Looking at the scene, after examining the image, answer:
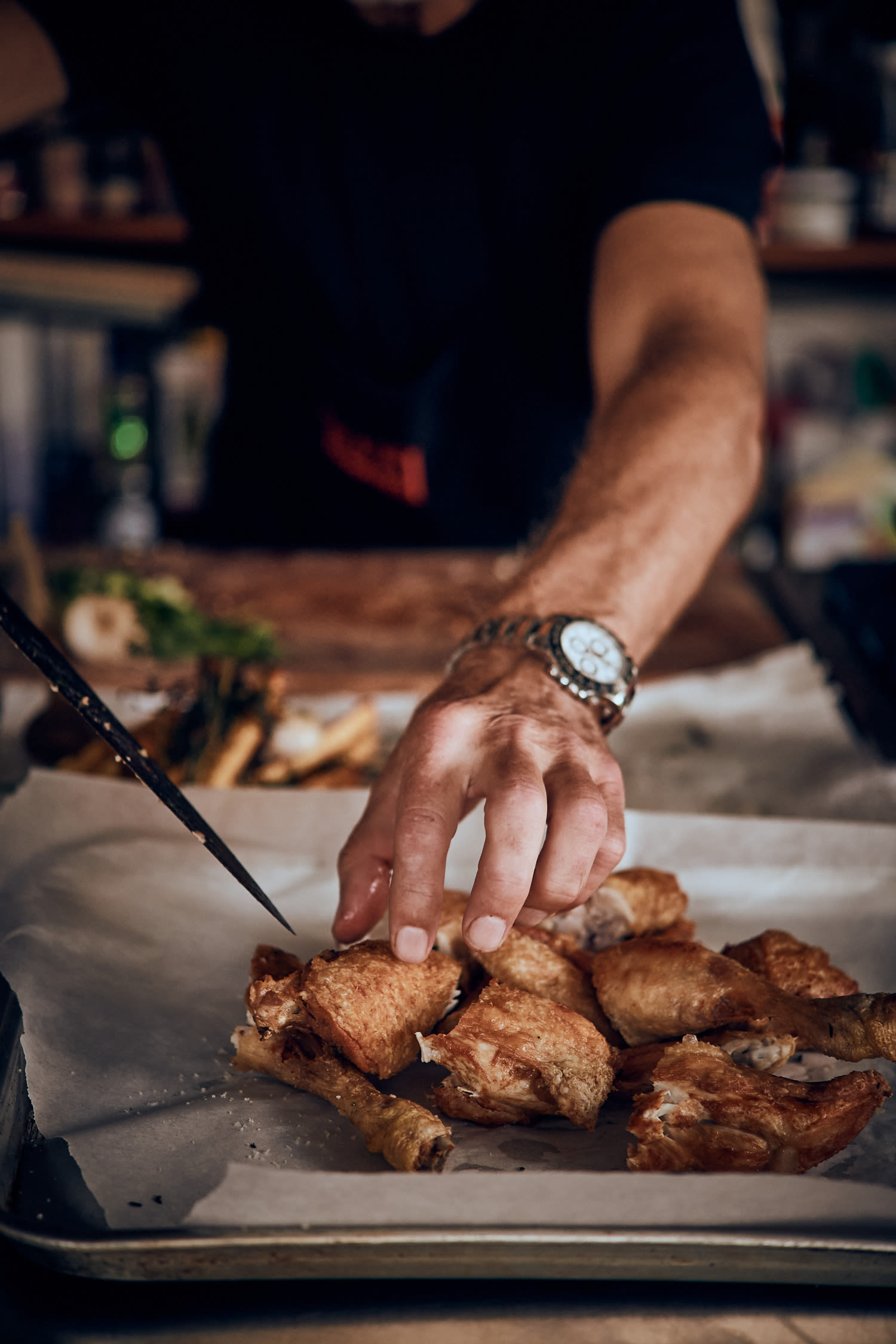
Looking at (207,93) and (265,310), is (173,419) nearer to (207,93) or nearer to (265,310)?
(265,310)

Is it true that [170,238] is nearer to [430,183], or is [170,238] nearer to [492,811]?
[430,183]

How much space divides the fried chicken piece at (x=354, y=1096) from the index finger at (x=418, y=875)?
0.37 feet

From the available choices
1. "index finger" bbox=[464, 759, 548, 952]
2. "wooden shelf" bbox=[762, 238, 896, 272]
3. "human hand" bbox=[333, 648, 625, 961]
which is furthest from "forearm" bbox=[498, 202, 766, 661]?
"wooden shelf" bbox=[762, 238, 896, 272]

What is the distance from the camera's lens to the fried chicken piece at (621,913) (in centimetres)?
111

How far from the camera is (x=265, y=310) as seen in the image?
2.62 meters

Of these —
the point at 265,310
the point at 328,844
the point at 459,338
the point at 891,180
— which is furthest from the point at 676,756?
the point at 891,180

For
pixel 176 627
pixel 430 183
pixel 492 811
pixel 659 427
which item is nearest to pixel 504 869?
pixel 492 811

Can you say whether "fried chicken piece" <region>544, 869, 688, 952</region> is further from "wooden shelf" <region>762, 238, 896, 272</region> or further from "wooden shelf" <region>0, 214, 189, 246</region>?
"wooden shelf" <region>0, 214, 189, 246</region>

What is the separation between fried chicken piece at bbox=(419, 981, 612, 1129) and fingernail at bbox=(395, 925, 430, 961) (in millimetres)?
68

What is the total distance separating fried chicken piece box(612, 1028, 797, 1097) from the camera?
2.99ft

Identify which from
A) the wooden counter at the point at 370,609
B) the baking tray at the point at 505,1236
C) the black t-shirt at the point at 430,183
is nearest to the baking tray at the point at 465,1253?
the baking tray at the point at 505,1236

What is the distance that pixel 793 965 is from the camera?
3.42 ft

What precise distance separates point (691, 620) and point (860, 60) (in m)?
2.57

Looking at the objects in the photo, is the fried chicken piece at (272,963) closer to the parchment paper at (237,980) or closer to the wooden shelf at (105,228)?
the parchment paper at (237,980)
